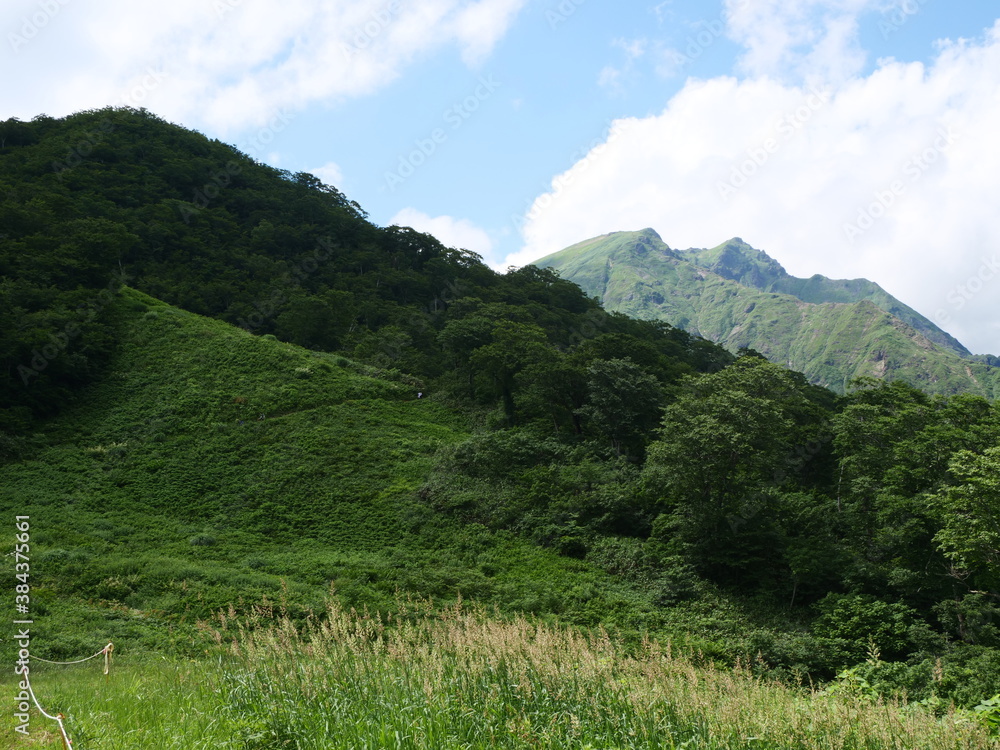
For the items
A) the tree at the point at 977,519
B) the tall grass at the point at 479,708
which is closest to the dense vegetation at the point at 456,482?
the tree at the point at 977,519

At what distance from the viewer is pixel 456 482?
28812 millimetres

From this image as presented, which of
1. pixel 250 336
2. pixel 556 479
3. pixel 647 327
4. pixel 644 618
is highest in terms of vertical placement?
pixel 647 327

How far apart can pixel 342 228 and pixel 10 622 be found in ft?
223

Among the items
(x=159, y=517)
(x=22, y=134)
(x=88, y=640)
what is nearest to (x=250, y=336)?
(x=159, y=517)

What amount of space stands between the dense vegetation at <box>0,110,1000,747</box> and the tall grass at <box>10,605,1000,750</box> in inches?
7.4

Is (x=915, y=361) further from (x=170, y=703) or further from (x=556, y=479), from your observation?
(x=170, y=703)

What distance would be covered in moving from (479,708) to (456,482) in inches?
927

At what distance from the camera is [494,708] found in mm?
5398

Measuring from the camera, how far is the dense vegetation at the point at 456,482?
53.8ft

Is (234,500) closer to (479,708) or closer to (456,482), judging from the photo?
(456,482)

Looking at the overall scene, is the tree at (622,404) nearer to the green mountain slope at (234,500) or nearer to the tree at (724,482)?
the tree at (724,482)

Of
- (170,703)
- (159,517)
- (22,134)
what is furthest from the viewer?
(22,134)

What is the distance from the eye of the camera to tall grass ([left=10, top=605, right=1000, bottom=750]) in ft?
15.8

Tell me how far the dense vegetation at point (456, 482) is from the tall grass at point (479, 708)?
0.19m
